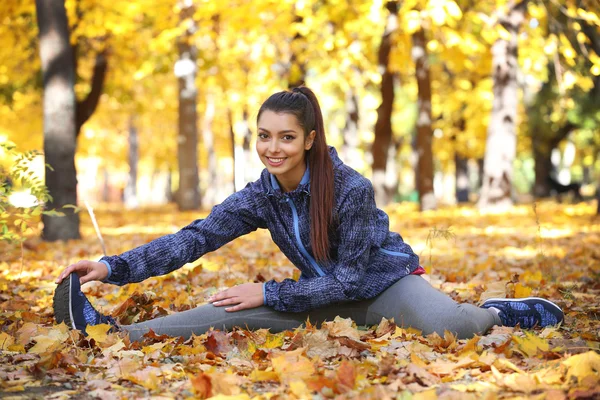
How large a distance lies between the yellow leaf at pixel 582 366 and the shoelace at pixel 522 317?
112 centimetres

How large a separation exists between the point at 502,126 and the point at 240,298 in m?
11.8

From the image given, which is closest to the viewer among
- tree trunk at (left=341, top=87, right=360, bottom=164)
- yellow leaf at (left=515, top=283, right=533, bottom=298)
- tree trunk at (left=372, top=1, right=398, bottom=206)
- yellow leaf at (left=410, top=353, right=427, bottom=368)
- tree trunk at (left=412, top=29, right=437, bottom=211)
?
yellow leaf at (left=410, top=353, right=427, bottom=368)

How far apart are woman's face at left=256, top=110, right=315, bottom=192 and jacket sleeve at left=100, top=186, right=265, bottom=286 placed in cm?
34

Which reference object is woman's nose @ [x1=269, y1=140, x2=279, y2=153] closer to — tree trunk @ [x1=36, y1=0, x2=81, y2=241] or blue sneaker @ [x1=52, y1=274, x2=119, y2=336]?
blue sneaker @ [x1=52, y1=274, x2=119, y2=336]

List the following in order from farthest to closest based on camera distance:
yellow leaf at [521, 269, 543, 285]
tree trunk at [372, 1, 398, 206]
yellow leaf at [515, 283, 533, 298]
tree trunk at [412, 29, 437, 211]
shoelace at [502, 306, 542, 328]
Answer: tree trunk at [372, 1, 398, 206]
tree trunk at [412, 29, 437, 211]
yellow leaf at [521, 269, 543, 285]
yellow leaf at [515, 283, 533, 298]
shoelace at [502, 306, 542, 328]

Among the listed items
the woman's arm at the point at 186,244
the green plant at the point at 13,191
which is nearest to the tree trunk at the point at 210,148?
the green plant at the point at 13,191

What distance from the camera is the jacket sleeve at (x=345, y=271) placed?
3500 millimetres

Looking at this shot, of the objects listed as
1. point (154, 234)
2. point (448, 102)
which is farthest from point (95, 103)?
point (448, 102)

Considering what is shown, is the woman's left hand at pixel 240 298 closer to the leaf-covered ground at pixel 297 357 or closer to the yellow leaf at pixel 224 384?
the leaf-covered ground at pixel 297 357

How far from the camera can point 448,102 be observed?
75.8ft

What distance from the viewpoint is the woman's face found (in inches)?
137

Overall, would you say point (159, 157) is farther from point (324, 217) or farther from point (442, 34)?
point (324, 217)

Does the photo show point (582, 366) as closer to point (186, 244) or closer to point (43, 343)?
point (186, 244)

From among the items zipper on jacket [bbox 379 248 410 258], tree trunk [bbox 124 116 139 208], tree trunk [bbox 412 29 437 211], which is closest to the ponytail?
zipper on jacket [bbox 379 248 410 258]
